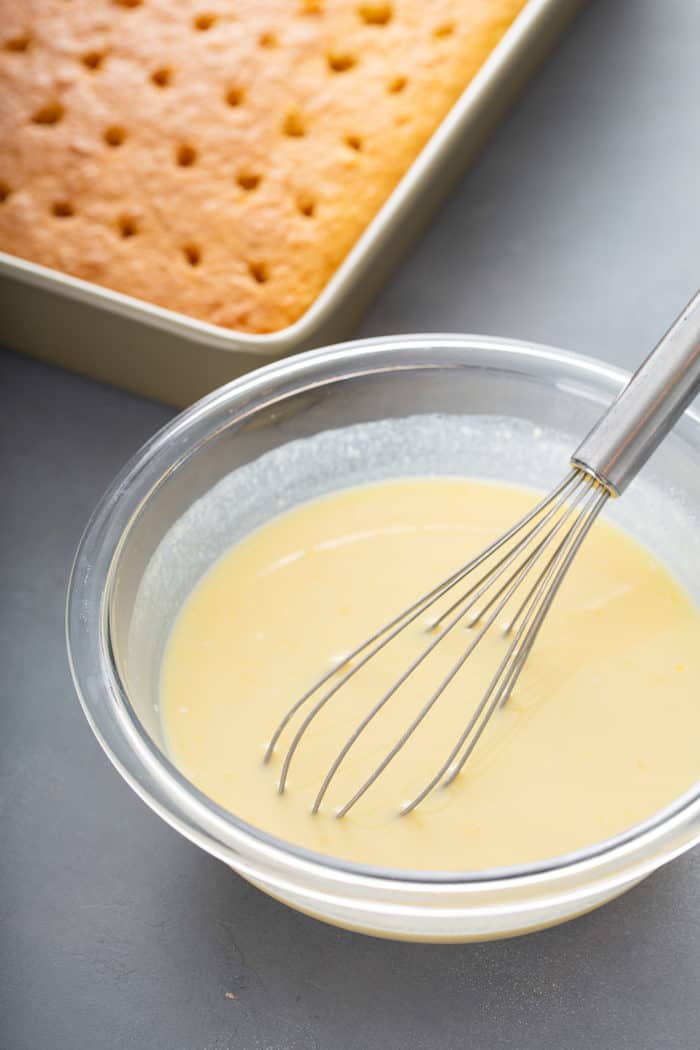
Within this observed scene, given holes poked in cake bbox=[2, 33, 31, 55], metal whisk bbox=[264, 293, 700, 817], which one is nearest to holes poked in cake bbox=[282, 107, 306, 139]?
holes poked in cake bbox=[2, 33, 31, 55]

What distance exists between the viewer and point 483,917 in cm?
62

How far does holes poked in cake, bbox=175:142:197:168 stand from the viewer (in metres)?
0.96

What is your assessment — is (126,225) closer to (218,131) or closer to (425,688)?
(218,131)

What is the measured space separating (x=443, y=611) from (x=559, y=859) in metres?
0.22

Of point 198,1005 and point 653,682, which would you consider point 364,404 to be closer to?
point 653,682

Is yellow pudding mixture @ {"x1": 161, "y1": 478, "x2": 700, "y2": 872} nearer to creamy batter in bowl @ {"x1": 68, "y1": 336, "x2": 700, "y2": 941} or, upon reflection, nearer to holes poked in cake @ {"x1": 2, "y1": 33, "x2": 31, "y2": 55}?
creamy batter in bowl @ {"x1": 68, "y1": 336, "x2": 700, "y2": 941}

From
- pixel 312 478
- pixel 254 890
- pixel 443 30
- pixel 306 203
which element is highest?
pixel 443 30

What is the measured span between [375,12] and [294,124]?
0.13 metres

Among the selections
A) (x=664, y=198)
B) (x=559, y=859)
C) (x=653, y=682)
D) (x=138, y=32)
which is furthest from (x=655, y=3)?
(x=559, y=859)

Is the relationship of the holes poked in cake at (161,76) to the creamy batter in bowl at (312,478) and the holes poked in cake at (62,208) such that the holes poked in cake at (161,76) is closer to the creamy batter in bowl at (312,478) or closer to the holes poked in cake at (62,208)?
the holes poked in cake at (62,208)

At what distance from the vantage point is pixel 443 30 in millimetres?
1021

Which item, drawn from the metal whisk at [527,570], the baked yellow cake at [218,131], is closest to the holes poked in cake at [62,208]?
the baked yellow cake at [218,131]

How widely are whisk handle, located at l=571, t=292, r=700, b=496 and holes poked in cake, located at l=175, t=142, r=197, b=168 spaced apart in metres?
0.44

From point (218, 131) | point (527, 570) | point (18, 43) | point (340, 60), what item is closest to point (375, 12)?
point (340, 60)
